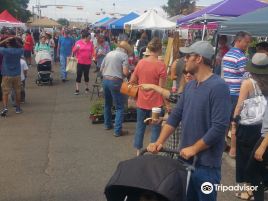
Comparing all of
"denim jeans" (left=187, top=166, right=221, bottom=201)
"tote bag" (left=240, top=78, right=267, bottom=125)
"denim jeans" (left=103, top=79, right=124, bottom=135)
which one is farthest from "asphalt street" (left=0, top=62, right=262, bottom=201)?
"denim jeans" (left=187, top=166, right=221, bottom=201)

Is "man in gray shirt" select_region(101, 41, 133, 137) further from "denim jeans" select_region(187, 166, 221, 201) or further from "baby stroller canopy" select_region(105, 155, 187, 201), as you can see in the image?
"baby stroller canopy" select_region(105, 155, 187, 201)

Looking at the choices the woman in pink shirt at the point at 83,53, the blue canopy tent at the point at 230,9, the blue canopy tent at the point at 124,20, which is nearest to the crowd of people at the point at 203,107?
the blue canopy tent at the point at 230,9

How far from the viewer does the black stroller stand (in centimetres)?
282

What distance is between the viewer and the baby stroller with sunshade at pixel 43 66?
49.9ft

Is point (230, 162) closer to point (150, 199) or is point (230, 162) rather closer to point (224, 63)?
point (224, 63)

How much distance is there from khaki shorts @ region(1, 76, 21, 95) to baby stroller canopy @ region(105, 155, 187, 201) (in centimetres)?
780

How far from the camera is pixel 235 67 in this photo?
22.2 ft

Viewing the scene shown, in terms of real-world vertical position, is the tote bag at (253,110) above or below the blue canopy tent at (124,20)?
below

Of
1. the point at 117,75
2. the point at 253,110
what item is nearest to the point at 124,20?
the point at 117,75

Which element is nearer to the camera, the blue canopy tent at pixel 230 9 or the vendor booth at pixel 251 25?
the vendor booth at pixel 251 25

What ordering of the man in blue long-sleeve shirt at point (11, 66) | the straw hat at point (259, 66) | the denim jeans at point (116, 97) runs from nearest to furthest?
the straw hat at point (259, 66)
the denim jeans at point (116, 97)
the man in blue long-sleeve shirt at point (11, 66)

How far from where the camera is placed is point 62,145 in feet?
26.0

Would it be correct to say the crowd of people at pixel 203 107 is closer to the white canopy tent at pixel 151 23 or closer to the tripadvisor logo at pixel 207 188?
the tripadvisor logo at pixel 207 188

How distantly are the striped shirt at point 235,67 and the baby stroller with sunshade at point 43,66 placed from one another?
31.2 ft
